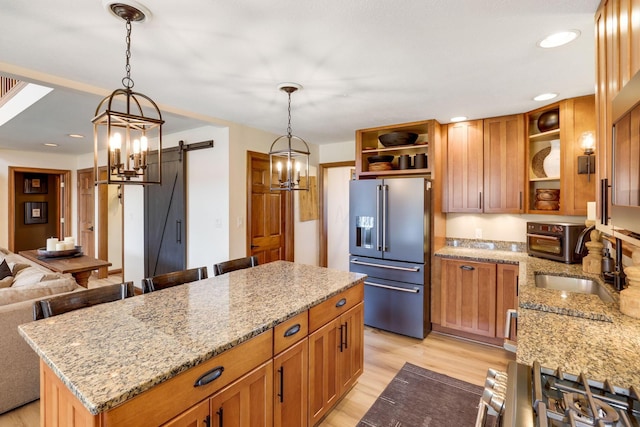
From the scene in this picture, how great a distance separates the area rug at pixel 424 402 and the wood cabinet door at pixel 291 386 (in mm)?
609

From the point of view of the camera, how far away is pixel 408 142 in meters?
3.70

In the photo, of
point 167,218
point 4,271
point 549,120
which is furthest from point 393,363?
point 4,271

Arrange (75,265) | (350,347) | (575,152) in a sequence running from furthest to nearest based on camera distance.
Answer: (75,265) < (575,152) < (350,347)

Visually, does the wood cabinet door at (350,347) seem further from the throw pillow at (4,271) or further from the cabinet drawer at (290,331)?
the throw pillow at (4,271)

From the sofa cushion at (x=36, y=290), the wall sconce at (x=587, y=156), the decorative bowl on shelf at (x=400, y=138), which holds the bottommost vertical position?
the sofa cushion at (x=36, y=290)

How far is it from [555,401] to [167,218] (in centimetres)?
447

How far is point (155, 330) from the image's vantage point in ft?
4.54

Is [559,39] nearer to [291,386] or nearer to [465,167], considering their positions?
[465,167]

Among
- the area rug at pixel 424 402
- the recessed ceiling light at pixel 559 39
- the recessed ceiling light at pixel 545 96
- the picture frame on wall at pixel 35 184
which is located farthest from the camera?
the picture frame on wall at pixel 35 184

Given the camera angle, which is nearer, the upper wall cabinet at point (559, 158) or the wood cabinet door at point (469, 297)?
the upper wall cabinet at point (559, 158)

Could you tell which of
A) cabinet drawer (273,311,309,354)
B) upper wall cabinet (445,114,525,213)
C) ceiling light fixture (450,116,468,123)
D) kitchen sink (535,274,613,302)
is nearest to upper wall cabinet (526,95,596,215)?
upper wall cabinet (445,114,525,213)

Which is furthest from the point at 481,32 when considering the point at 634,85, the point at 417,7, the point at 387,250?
the point at 387,250

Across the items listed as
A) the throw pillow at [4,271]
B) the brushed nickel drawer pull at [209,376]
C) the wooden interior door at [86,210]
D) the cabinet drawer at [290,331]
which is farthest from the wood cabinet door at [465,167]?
the wooden interior door at [86,210]

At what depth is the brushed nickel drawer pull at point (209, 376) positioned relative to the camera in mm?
1184
